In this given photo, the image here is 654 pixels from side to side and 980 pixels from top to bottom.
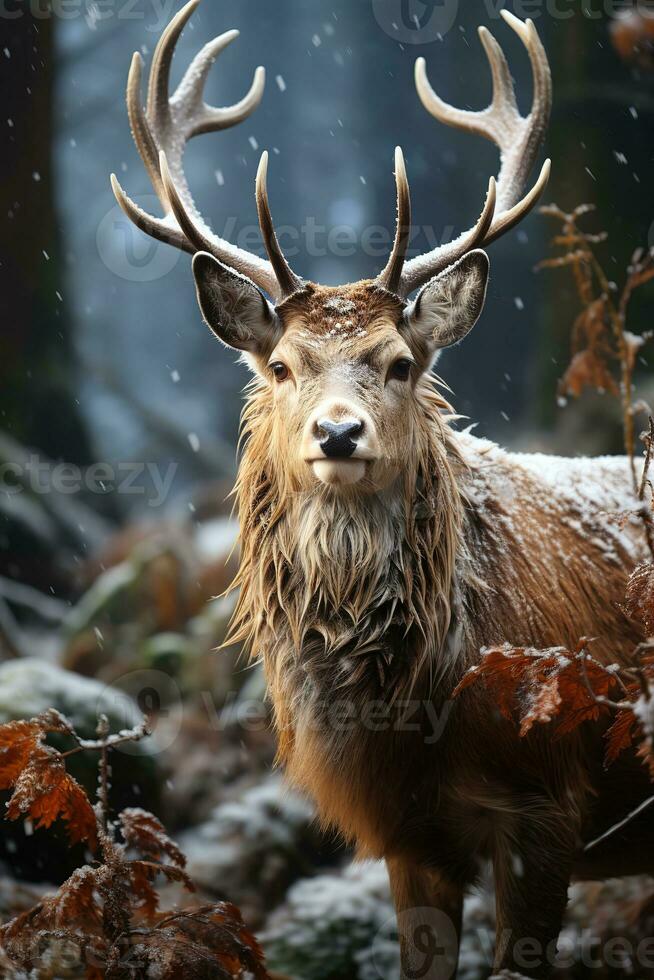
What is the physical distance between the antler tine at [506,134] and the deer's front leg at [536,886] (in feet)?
6.78

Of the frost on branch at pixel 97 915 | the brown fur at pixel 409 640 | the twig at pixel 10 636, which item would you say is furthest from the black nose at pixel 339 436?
the twig at pixel 10 636

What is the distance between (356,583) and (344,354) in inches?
32.1

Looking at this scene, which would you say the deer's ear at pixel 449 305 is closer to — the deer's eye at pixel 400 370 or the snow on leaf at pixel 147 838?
the deer's eye at pixel 400 370

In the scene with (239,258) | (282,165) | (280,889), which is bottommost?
(280,889)

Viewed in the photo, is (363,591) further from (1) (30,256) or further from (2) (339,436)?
(1) (30,256)

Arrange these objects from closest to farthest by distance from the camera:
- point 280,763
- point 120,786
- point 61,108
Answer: point 280,763, point 120,786, point 61,108

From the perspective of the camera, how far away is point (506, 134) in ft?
14.1

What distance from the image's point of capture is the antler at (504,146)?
3.54 metres

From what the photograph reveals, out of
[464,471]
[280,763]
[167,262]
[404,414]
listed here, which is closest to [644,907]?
[280,763]

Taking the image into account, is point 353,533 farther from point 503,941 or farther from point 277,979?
point 277,979

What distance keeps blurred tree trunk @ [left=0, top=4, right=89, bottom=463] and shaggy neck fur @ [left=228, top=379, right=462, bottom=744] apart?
596cm

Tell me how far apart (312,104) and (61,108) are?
2732 mm

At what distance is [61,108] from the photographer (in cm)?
962

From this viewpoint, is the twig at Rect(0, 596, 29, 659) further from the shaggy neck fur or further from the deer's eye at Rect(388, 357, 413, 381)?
the deer's eye at Rect(388, 357, 413, 381)
